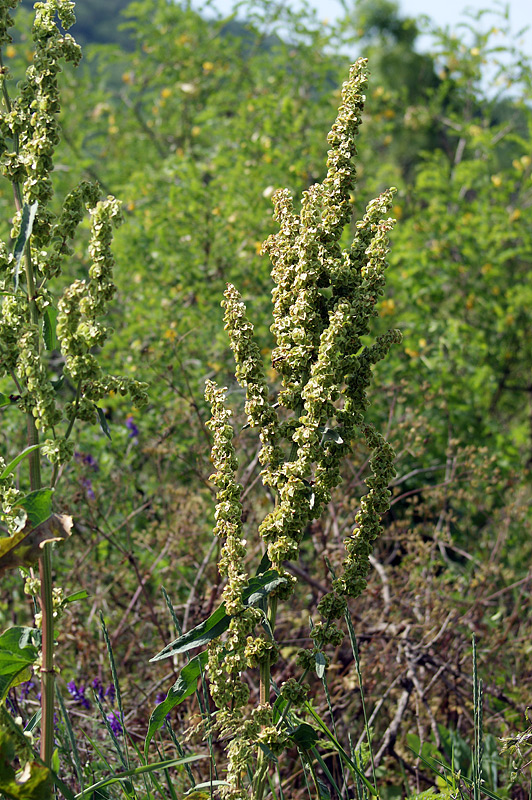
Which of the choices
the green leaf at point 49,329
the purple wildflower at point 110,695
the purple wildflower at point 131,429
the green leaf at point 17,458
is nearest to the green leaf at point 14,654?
the green leaf at point 17,458

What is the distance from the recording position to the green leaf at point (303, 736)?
4.57ft

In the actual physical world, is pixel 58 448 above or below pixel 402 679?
above

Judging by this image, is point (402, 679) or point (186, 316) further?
point (186, 316)

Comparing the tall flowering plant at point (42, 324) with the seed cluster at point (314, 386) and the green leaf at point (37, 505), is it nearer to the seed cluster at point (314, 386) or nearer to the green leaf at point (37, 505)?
the green leaf at point (37, 505)

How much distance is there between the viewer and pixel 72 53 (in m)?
1.42

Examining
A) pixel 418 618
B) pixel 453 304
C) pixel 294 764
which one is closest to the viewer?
pixel 294 764

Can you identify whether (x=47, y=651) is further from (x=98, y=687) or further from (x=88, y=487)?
(x=88, y=487)

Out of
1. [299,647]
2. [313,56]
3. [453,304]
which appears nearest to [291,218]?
[299,647]

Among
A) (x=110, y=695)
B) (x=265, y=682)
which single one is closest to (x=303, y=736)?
(x=265, y=682)

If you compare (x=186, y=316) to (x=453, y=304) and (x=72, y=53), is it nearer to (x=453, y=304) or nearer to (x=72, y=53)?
(x=453, y=304)

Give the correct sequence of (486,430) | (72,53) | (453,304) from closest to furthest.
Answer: (72,53) < (486,430) < (453,304)

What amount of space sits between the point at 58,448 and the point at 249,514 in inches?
74.4

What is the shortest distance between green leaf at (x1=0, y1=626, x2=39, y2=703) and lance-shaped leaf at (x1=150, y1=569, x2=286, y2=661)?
21 cm

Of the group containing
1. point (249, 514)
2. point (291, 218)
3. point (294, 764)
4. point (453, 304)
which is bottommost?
point (294, 764)
